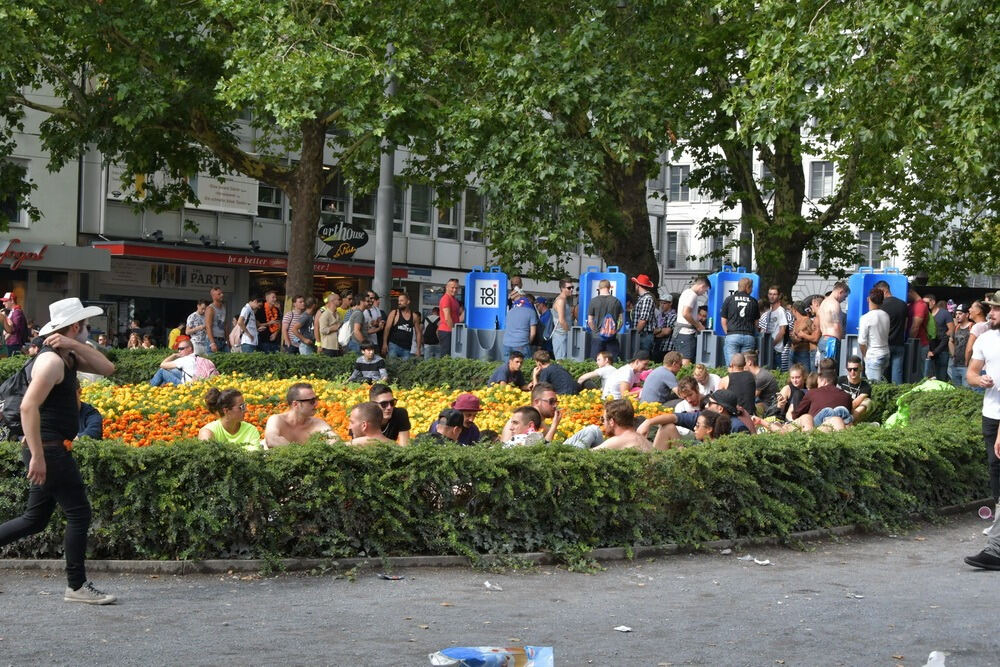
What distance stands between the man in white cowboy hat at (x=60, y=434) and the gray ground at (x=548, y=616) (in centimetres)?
35

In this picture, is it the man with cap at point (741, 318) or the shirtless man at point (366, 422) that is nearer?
the shirtless man at point (366, 422)

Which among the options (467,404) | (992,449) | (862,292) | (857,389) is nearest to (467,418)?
(467,404)

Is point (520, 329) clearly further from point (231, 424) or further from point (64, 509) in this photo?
point (64, 509)

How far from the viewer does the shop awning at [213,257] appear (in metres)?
38.1

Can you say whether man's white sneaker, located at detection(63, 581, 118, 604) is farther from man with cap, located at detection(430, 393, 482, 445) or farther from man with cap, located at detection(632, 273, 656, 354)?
man with cap, located at detection(632, 273, 656, 354)

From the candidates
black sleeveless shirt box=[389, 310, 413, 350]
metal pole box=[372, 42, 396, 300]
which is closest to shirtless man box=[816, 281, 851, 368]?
black sleeveless shirt box=[389, 310, 413, 350]

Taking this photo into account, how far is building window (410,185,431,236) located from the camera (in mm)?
48281

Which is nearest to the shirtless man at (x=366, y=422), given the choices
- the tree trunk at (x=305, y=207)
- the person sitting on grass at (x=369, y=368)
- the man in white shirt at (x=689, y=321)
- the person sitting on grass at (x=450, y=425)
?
the person sitting on grass at (x=450, y=425)

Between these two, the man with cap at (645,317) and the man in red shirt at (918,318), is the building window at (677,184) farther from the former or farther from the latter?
the man with cap at (645,317)

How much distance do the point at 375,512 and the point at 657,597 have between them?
193cm

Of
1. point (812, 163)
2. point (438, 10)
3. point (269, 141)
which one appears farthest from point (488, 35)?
point (812, 163)

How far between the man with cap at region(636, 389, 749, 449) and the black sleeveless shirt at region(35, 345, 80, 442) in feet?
15.4

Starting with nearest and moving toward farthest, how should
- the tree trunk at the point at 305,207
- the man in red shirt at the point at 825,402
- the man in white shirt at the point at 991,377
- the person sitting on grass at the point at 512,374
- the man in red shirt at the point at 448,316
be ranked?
the man in white shirt at the point at 991,377
the man in red shirt at the point at 825,402
the person sitting on grass at the point at 512,374
the man in red shirt at the point at 448,316
the tree trunk at the point at 305,207

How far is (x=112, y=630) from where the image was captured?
7.33m
